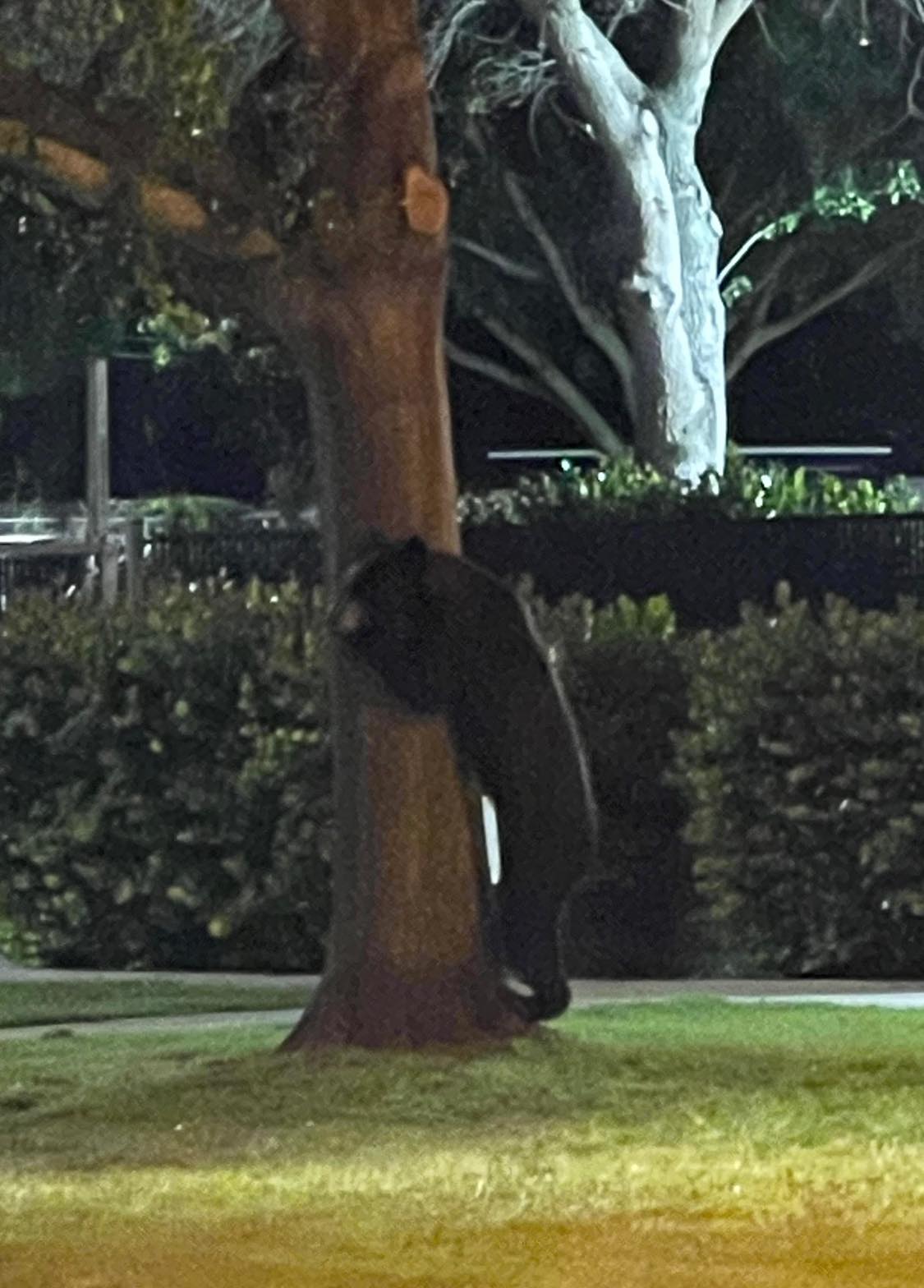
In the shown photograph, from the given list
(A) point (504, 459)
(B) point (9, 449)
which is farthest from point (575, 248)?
(B) point (9, 449)

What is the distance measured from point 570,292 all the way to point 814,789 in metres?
20.5

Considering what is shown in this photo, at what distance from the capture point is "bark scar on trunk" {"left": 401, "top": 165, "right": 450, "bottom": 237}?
10625 mm

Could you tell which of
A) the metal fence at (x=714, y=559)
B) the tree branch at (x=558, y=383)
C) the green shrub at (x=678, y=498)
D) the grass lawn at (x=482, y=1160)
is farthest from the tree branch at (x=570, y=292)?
the grass lawn at (x=482, y=1160)

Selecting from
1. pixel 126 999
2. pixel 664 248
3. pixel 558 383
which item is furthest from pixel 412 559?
pixel 558 383

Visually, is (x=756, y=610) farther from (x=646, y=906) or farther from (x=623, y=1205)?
(x=623, y=1205)

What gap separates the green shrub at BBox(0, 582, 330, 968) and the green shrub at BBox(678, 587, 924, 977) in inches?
69.6

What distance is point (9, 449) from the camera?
124 ft

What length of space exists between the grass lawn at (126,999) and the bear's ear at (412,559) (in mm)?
3002

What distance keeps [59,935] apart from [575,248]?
66.9ft

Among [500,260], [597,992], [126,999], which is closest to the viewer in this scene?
[126,999]

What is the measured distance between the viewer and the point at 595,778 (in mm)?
14016

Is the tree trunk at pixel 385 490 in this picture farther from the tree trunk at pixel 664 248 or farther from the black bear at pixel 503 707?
the tree trunk at pixel 664 248

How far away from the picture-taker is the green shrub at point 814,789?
13289 mm

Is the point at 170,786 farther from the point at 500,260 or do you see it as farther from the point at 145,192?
the point at 500,260
